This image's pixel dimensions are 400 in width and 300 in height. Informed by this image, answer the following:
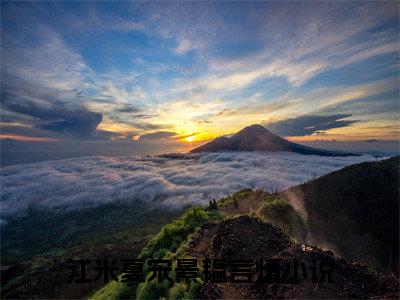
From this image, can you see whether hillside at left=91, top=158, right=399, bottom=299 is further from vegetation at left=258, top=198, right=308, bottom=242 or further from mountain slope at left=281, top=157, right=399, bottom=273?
mountain slope at left=281, top=157, right=399, bottom=273

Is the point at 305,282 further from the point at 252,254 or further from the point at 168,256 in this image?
the point at 168,256

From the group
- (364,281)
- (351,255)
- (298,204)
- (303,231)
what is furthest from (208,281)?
(298,204)

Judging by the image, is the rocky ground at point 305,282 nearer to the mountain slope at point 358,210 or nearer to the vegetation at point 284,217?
the vegetation at point 284,217

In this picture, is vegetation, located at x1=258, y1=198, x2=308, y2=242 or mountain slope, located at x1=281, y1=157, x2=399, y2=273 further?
mountain slope, located at x1=281, y1=157, x2=399, y2=273

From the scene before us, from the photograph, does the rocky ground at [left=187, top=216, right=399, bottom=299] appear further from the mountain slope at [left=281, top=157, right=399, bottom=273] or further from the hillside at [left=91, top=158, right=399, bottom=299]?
the mountain slope at [left=281, top=157, right=399, bottom=273]

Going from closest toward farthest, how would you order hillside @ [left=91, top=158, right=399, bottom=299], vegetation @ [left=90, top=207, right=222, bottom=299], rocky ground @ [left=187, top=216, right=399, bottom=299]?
rocky ground @ [left=187, top=216, right=399, bottom=299] < hillside @ [left=91, top=158, right=399, bottom=299] < vegetation @ [left=90, top=207, right=222, bottom=299]

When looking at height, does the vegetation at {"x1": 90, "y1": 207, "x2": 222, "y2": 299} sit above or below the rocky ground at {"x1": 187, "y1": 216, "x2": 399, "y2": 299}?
below

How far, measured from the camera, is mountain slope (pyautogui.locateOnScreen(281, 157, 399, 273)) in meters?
63.9

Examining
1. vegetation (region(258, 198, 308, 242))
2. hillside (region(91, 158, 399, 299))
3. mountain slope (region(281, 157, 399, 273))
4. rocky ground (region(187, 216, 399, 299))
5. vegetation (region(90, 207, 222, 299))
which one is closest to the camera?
rocky ground (region(187, 216, 399, 299))

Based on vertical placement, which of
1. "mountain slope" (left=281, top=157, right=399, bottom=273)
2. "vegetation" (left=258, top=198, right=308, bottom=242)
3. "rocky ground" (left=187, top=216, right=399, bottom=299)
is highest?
"rocky ground" (left=187, top=216, right=399, bottom=299)

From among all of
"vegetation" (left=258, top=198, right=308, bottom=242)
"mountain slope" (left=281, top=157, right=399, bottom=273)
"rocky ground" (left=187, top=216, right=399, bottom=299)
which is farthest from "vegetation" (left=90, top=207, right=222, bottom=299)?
"mountain slope" (left=281, top=157, right=399, bottom=273)

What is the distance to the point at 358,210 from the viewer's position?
75.6 metres

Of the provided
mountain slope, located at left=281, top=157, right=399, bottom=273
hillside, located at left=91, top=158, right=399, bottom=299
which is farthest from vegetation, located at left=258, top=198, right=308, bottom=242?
mountain slope, located at left=281, top=157, right=399, bottom=273

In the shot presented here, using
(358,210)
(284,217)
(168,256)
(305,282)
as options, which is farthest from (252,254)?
(358,210)
